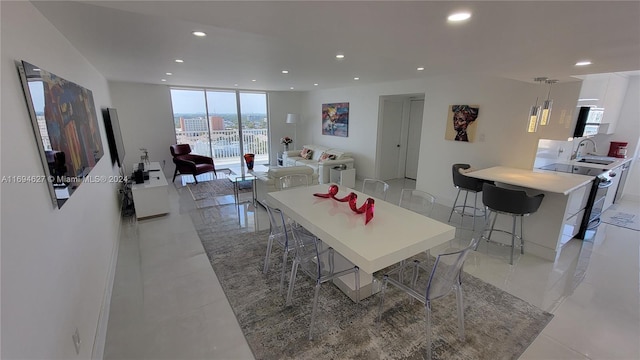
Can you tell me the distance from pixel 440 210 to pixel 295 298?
3.05 m

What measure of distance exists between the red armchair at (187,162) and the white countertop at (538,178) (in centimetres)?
514

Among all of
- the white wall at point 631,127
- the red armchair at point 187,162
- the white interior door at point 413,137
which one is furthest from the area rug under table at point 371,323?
the white wall at point 631,127

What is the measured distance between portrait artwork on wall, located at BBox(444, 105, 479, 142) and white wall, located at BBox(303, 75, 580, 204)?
8 cm

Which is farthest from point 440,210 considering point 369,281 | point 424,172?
point 369,281

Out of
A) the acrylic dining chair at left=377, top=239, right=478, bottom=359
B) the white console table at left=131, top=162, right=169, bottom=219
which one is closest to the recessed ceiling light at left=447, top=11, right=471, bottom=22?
the acrylic dining chair at left=377, top=239, right=478, bottom=359

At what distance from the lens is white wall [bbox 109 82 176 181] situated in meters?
5.85

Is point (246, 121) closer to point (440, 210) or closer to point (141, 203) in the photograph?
point (141, 203)

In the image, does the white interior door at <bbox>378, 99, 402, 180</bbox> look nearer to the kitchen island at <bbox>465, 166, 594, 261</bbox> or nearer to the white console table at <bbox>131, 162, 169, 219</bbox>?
the kitchen island at <bbox>465, 166, 594, 261</bbox>

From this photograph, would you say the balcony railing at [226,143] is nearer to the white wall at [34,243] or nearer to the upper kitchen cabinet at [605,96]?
the white wall at [34,243]

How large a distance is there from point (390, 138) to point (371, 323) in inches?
185

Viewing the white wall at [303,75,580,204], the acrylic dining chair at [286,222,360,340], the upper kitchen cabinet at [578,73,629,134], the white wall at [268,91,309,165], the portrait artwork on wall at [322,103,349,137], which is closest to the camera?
the acrylic dining chair at [286,222,360,340]

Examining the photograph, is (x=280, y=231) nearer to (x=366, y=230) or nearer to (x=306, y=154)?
(x=366, y=230)

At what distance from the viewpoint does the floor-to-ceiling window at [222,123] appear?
6703 mm

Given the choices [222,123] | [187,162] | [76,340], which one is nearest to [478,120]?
[76,340]
